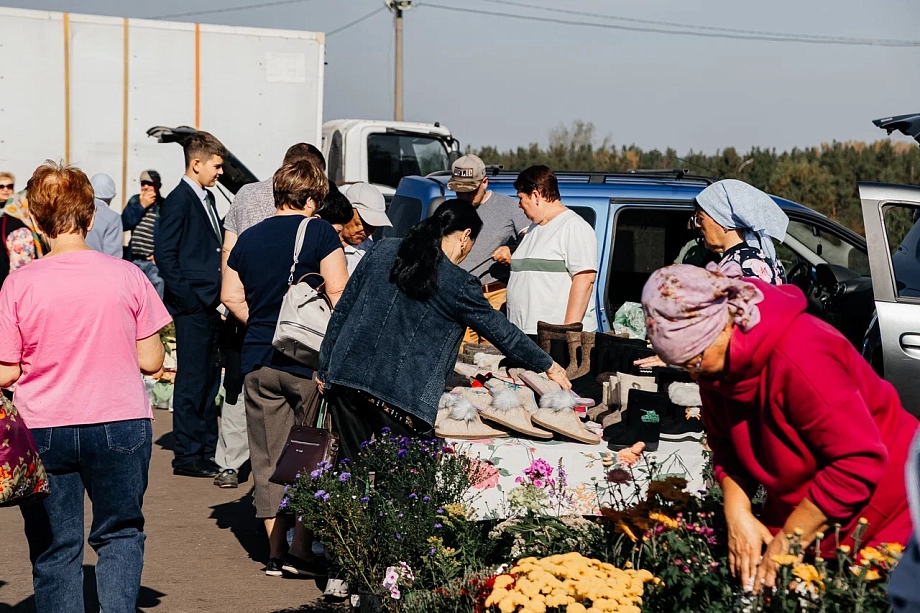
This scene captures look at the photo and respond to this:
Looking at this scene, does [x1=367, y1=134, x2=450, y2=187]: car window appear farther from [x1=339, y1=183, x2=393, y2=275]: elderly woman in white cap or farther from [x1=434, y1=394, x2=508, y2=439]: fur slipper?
[x1=434, y1=394, x2=508, y2=439]: fur slipper

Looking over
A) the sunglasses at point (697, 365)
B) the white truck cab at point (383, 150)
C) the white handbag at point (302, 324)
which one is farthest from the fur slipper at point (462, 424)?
the white truck cab at point (383, 150)

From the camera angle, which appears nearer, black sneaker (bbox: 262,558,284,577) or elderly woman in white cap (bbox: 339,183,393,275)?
black sneaker (bbox: 262,558,284,577)

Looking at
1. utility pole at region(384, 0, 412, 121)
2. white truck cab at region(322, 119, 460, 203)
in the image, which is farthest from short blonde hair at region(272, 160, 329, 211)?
utility pole at region(384, 0, 412, 121)

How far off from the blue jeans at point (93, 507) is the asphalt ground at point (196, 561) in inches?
39.4

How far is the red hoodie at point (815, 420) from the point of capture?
256 centimetres

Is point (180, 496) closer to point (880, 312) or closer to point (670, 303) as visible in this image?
point (880, 312)

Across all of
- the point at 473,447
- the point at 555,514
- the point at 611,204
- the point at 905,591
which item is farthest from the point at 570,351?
the point at 905,591

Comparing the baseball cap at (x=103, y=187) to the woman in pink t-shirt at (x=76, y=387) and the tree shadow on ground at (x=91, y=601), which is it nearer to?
the tree shadow on ground at (x=91, y=601)

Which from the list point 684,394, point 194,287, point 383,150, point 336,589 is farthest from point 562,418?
point 383,150

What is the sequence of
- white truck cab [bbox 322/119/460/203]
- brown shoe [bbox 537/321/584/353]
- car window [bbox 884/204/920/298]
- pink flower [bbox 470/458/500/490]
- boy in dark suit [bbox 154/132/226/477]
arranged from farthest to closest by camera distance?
1. white truck cab [bbox 322/119/460/203]
2. boy in dark suit [bbox 154/132/226/477]
3. car window [bbox 884/204/920/298]
4. brown shoe [bbox 537/321/584/353]
5. pink flower [bbox 470/458/500/490]

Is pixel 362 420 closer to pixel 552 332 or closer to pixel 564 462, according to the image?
pixel 564 462

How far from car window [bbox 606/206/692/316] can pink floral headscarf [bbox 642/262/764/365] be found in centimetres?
485

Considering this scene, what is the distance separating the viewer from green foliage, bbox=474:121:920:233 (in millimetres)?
20859

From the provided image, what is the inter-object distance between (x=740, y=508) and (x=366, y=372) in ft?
6.44
